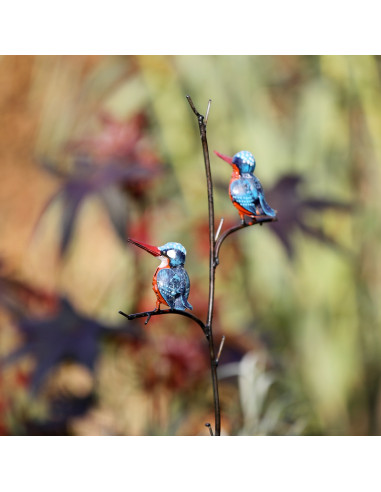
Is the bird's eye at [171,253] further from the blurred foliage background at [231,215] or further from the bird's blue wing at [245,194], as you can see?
the blurred foliage background at [231,215]

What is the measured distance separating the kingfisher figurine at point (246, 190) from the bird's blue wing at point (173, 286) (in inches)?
2.7

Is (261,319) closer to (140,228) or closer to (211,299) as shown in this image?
(140,228)

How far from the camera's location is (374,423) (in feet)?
3.77

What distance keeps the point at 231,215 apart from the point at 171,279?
0.63 m

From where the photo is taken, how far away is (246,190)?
1.45 ft

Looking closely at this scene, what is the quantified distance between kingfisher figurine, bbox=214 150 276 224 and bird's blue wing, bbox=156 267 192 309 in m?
0.07

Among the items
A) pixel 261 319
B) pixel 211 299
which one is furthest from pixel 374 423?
pixel 211 299

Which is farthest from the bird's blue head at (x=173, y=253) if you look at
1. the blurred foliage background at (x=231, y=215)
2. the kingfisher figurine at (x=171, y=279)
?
the blurred foliage background at (x=231, y=215)

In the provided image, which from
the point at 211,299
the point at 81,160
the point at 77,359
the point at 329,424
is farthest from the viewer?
the point at 329,424

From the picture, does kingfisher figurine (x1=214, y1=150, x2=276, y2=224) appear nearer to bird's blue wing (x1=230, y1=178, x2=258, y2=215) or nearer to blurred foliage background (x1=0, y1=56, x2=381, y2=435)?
bird's blue wing (x1=230, y1=178, x2=258, y2=215)

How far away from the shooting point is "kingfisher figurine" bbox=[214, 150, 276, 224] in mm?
442

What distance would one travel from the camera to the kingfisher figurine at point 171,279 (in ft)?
1.38

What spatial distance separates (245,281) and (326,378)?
Answer: 262 millimetres

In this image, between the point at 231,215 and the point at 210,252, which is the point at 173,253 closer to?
the point at 210,252
